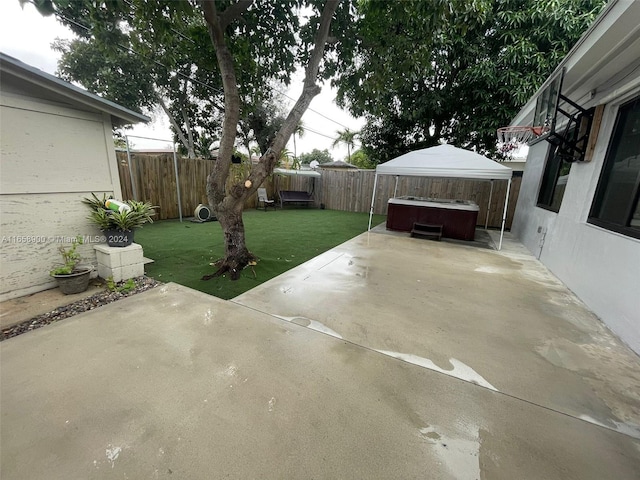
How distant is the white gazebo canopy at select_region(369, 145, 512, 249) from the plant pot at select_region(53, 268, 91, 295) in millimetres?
4923

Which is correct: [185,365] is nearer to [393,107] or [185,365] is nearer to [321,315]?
A: [321,315]

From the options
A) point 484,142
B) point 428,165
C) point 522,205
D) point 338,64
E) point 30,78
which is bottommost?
point 522,205

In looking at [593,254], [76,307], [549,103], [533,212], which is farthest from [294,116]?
[533,212]

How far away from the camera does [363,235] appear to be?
20.1ft

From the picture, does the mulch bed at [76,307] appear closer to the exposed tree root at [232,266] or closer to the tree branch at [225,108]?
the exposed tree root at [232,266]

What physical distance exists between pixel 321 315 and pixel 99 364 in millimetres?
1714

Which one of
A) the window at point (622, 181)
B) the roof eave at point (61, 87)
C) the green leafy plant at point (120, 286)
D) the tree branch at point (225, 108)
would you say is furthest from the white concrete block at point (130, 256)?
the window at point (622, 181)

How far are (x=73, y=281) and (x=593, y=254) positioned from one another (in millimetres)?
5762

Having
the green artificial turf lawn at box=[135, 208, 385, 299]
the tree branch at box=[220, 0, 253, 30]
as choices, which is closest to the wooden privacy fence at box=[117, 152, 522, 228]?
the green artificial turf lawn at box=[135, 208, 385, 299]

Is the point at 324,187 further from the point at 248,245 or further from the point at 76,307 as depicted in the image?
the point at 76,307

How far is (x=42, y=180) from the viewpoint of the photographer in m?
2.72

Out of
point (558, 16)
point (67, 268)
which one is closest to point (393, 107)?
point (558, 16)

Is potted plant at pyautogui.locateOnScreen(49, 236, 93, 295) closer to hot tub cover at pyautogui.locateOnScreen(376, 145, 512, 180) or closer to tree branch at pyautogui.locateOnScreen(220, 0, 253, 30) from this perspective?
tree branch at pyautogui.locateOnScreen(220, 0, 253, 30)

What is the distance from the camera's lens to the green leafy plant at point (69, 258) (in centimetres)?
276
